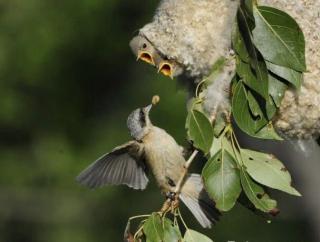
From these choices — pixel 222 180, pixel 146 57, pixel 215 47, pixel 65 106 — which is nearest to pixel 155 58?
pixel 146 57

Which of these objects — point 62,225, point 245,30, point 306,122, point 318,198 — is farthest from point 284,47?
point 62,225

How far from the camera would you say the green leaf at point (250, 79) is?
102 inches

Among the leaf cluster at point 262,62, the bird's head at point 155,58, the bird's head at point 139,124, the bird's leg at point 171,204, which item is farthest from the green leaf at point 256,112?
the bird's head at point 139,124

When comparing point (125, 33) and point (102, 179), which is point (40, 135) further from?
point (102, 179)

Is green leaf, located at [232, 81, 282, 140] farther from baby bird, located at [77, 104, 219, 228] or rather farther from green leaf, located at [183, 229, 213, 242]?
baby bird, located at [77, 104, 219, 228]

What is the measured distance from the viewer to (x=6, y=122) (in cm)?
870

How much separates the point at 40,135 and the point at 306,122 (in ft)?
19.8

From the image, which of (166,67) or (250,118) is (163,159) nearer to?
(166,67)

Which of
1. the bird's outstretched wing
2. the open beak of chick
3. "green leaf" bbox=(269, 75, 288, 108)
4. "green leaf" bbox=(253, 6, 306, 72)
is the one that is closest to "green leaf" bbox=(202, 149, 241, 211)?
"green leaf" bbox=(269, 75, 288, 108)

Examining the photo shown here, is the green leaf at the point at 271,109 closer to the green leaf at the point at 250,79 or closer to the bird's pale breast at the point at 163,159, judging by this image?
the green leaf at the point at 250,79

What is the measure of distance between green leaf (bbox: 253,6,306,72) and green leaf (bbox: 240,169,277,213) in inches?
14.1

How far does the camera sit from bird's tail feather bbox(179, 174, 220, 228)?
3.32 metres

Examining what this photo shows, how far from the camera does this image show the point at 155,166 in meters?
3.37

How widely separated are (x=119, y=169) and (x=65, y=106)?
535cm
